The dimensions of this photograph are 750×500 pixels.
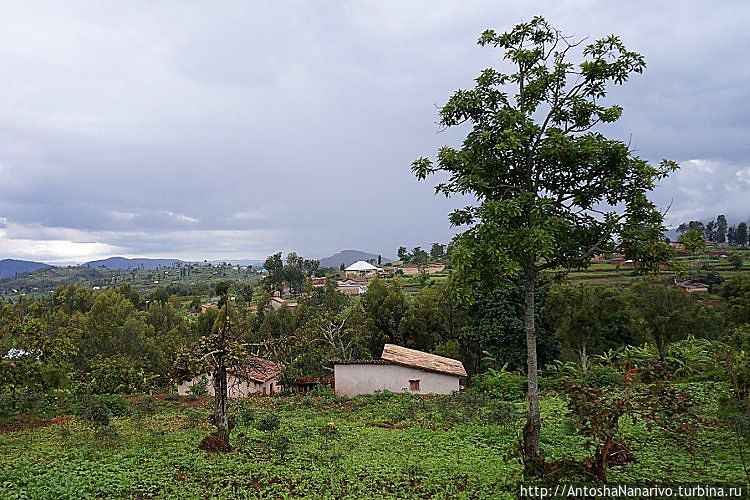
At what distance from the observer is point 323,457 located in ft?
24.9

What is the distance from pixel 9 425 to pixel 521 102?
40.3ft

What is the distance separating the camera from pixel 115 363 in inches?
703

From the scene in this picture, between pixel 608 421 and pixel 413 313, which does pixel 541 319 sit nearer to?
pixel 413 313

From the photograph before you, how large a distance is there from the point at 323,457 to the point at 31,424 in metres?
7.51

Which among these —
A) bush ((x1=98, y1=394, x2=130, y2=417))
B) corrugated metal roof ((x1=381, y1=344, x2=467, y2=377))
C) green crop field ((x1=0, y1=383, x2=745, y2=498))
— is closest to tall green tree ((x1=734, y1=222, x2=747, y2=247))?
corrugated metal roof ((x1=381, y1=344, x2=467, y2=377))

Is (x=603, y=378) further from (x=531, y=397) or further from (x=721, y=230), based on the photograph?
(x=721, y=230)

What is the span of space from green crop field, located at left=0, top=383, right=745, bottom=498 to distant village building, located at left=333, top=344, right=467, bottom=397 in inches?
209

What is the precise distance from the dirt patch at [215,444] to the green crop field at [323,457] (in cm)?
14

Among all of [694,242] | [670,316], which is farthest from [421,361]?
[670,316]

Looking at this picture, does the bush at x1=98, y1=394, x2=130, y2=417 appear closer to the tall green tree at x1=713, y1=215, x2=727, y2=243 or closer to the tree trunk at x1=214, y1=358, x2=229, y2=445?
the tree trunk at x1=214, y1=358, x2=229, y2=445

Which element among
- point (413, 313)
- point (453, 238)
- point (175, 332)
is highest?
point (453, 238)

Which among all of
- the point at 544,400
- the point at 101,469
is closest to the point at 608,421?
the point at 101,469

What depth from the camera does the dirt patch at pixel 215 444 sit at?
8.06 metres

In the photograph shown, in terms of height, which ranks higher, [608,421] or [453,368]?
[608,421]
